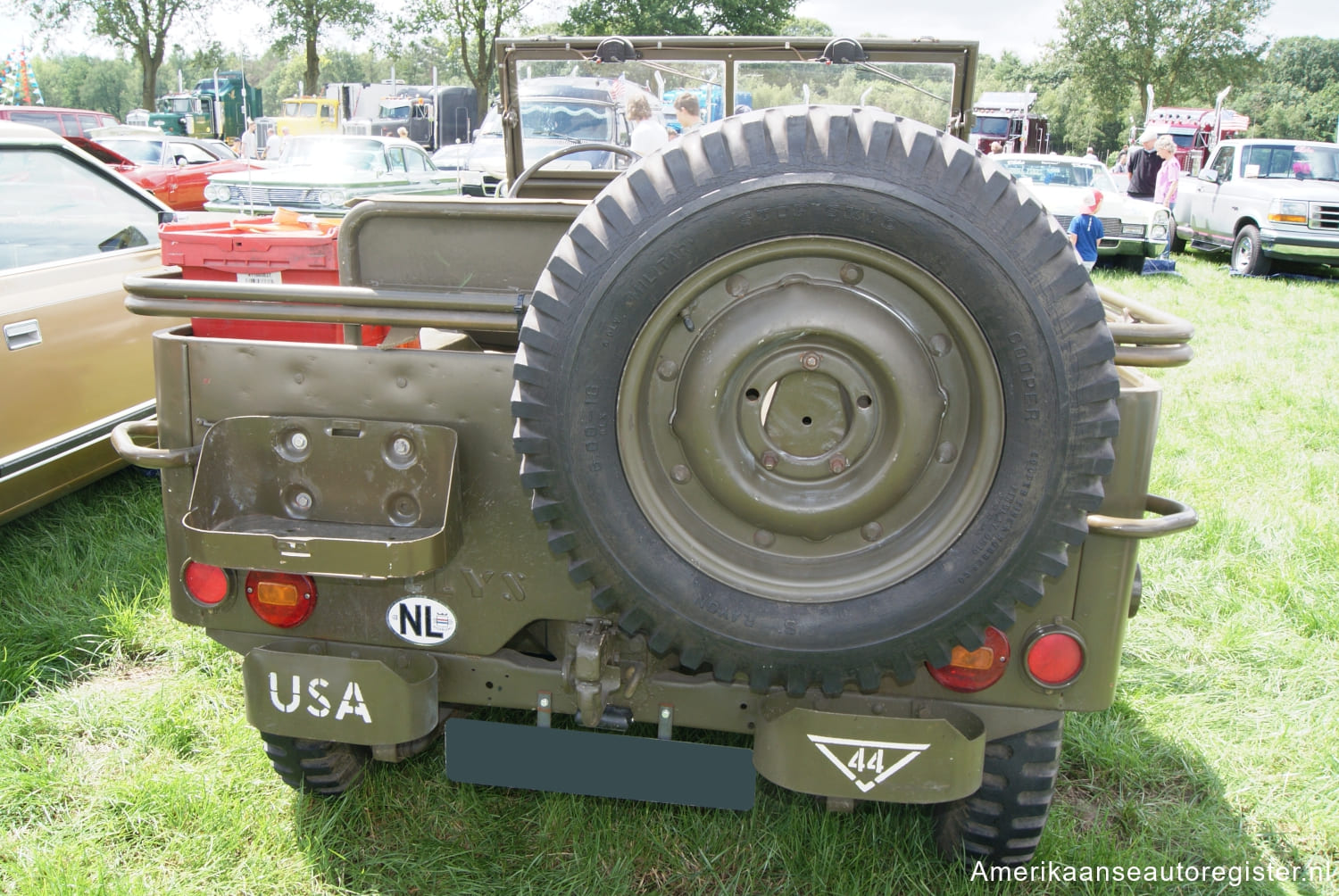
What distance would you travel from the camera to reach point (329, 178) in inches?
453

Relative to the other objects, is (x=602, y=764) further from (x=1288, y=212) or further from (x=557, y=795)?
(x=1288, y=212)

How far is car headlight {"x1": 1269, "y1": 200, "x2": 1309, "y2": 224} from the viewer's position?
42.7ft

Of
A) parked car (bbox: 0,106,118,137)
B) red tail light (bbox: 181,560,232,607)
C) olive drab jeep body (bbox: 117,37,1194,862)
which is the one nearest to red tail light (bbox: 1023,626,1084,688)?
olive drab jeep body (bbox: 117,37,1194,862)

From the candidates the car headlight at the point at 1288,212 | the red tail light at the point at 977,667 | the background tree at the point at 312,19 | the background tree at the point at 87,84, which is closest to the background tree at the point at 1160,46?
the background tree at the point at 312,19

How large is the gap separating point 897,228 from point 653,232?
16.6 inches

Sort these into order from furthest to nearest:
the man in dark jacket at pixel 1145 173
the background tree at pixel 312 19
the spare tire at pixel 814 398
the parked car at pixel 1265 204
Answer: the background tree at pixel 312 19 → the man in dark jacket at pixel 1145 173 → the parked car at pixel 1265 204 → the spare tire at pixel 814 398

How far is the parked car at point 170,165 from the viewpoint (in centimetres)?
1558

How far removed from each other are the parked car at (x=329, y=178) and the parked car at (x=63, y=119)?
10.3 metres

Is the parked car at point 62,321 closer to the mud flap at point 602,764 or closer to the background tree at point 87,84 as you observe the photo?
Result: the mud flap at point 602,764

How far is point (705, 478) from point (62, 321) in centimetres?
323

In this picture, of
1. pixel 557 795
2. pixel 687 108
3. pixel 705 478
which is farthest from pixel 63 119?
pixel 705 478

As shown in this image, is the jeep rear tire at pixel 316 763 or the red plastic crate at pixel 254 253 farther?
the red plastic crate at pixel 254 253

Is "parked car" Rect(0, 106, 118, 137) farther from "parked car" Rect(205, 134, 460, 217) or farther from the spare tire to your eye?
the spare tire

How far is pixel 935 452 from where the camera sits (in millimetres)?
1928
